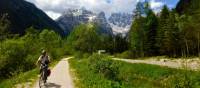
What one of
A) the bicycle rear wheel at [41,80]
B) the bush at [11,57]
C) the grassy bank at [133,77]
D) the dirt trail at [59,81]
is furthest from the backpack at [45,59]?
the bush at [11,57]

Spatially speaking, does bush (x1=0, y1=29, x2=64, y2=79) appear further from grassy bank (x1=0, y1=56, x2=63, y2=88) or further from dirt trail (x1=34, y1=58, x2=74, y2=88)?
grassy bank (x1=0, y1=56, x2=63, y2=88)

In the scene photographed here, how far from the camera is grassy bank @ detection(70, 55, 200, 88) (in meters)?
23.8

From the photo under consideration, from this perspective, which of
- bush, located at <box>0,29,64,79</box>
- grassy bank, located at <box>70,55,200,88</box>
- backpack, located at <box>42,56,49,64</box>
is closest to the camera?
grassy bank, located at <box>70,55,200,88</box>

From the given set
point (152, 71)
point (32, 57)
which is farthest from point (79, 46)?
point (152, 71)

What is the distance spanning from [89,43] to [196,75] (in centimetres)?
7053

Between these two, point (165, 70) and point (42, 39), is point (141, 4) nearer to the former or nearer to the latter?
point (42, 39)

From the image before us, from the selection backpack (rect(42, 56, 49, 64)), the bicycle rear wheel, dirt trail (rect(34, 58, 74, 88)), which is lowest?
dirt trail (rect(34, 58, 74, 88))

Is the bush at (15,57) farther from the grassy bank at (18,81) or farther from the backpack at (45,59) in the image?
the backpack at (45,59)

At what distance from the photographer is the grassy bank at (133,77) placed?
78.2ft

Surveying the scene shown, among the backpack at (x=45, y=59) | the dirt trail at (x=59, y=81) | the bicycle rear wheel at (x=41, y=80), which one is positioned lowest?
the dirt trail at (x=59, y=81)

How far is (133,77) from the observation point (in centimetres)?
4084

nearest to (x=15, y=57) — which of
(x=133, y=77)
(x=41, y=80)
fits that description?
(x=133, y=77)

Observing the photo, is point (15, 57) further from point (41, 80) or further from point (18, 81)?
point (41, 80)

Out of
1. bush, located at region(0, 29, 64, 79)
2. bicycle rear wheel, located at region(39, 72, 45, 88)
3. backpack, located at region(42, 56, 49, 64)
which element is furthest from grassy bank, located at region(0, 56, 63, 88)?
bush, located at region(0, 29, 64, 79)
